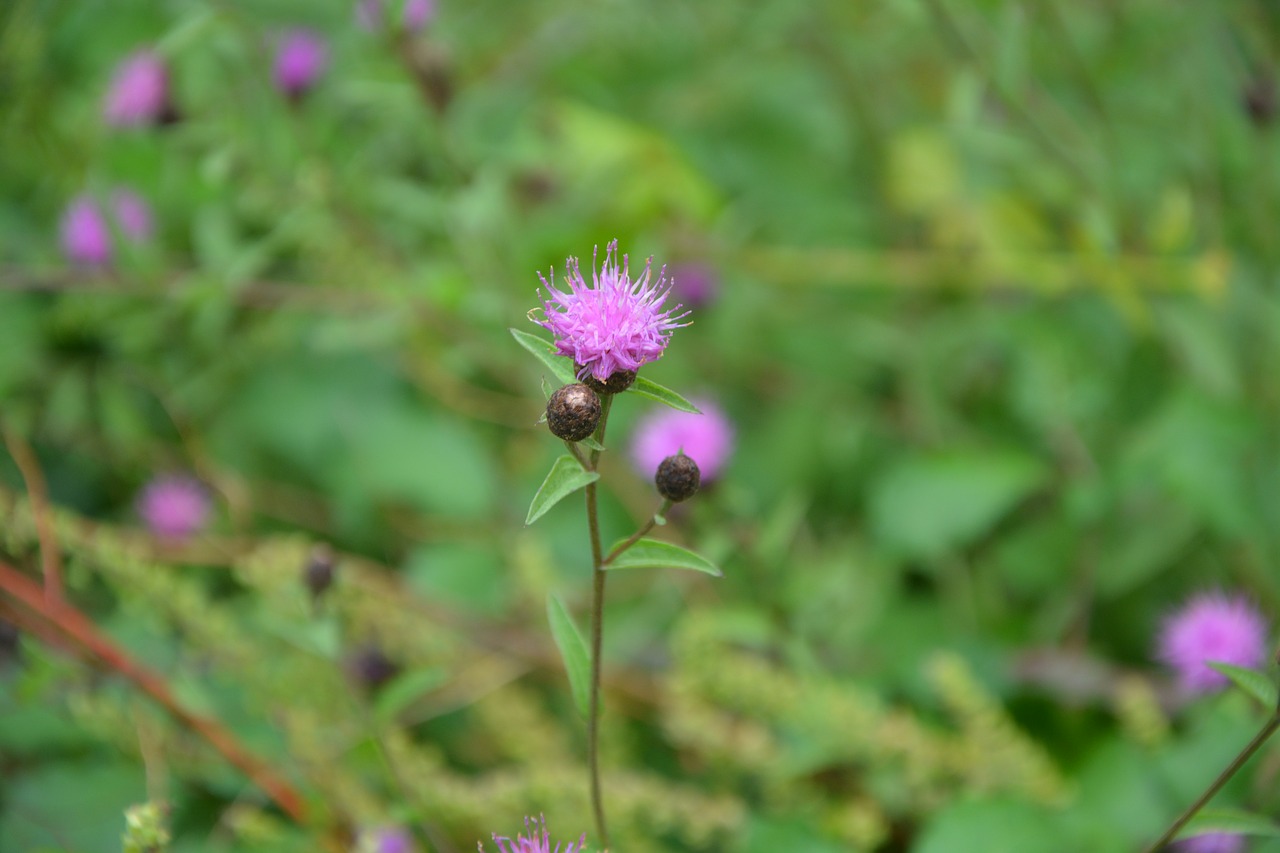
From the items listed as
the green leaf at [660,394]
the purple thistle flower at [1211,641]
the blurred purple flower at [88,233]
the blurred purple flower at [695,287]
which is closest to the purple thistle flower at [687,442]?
the blurred purple flower at [695,287]

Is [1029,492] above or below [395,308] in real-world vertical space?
below

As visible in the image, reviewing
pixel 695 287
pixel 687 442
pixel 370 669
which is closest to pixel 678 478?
pixel 687 442

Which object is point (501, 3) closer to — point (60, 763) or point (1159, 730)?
point (60, 763)

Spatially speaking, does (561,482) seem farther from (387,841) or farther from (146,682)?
(146,682)

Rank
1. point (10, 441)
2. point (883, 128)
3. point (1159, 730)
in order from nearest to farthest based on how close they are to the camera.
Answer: point (1159, 730), point (10, 441), point (883, 128)

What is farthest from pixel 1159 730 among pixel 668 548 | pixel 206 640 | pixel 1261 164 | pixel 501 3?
pixel 501 3

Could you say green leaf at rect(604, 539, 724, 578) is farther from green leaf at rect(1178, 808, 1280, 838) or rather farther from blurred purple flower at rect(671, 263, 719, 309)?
blurred purple flower at rect(671, 263, 719, 309)
